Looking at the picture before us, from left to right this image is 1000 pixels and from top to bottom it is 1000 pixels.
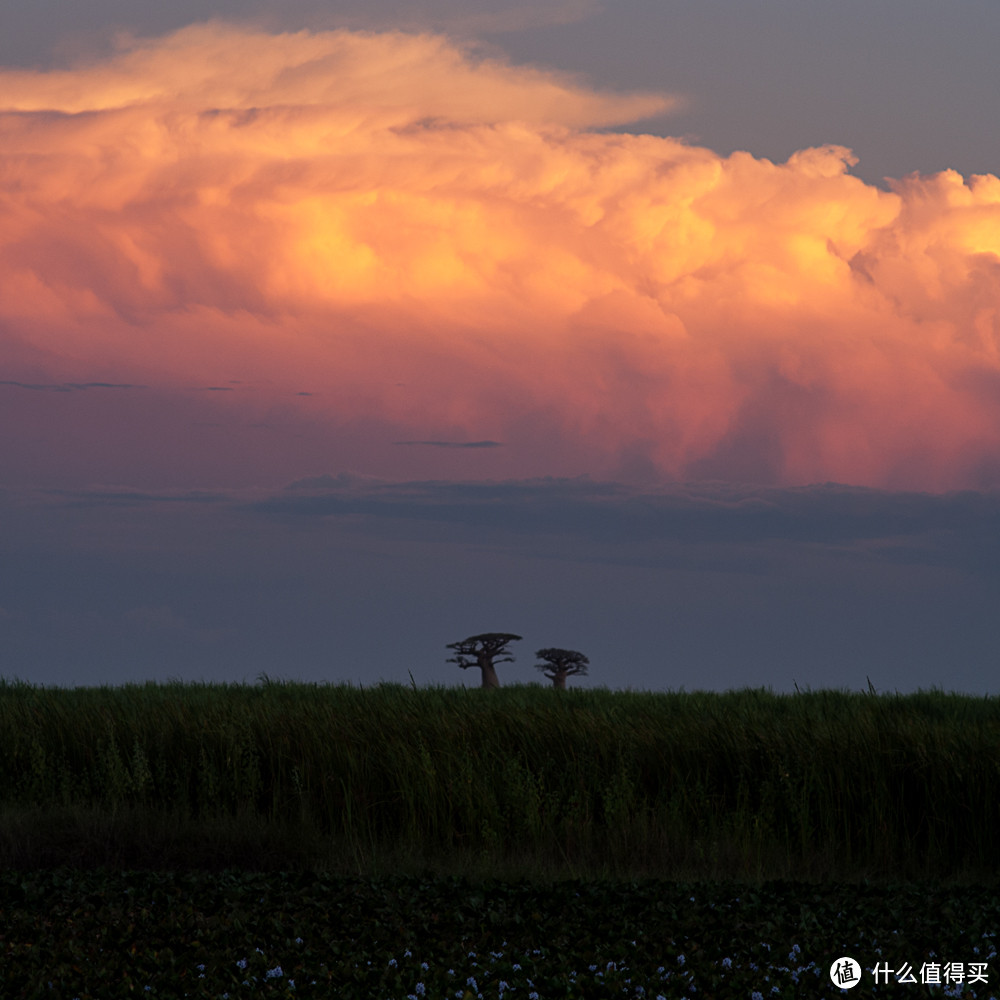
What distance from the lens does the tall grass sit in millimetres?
12047

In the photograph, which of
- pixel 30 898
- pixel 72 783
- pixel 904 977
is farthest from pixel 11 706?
pixel 904 977

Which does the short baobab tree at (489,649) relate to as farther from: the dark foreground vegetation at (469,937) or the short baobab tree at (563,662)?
the dark foreground vegetation at (469,937)

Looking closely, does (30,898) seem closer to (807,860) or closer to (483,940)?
(483,940)

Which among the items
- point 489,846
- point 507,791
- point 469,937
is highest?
point 507,791

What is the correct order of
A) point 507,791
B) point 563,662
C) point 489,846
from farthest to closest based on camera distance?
point 563,662 → point 507,791 → point 489,846

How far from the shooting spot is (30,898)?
854 centimetres

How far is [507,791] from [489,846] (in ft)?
3.48

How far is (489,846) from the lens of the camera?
40.3 feet

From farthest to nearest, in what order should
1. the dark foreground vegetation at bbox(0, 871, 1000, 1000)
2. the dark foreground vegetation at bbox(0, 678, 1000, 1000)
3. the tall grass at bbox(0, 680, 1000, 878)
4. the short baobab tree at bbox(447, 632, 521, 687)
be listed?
1. the short baobab tree at bbox(447, 632, 521, 687)
2. the tall grass at bbox(0, 680, 1000, 878)
3. the dark foreground vegetation at bbox(0, 678, 1000, 1000)
4. the dark foreground vegetation at bbox(0, 871, 1000, 1000)

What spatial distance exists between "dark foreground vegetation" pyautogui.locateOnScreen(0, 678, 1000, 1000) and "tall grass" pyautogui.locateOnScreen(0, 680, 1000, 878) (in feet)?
0.13

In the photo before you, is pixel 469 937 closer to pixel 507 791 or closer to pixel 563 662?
pixel 507 791

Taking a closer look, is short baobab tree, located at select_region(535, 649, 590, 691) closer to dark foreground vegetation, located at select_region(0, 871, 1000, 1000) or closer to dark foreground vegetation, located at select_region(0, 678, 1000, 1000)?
dark foreground vegetation, located at select_region(0, 678, 1000, 1000)

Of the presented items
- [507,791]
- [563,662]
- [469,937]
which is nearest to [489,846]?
[507,791]

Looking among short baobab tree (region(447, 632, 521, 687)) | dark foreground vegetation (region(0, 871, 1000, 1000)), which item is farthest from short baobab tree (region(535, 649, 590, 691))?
dark foreground vegetation (region(0, 871, 1000, 1000))
